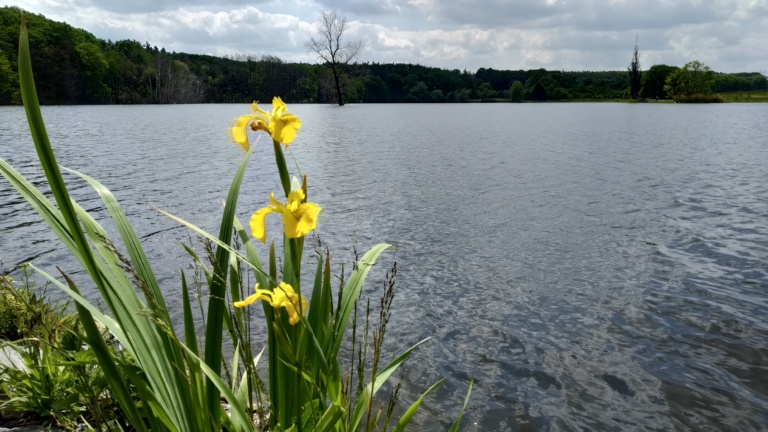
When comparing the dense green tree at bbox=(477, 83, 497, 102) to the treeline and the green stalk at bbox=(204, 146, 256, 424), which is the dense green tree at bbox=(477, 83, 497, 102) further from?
the green stalk at bbox=(204, 146, 256, 424)

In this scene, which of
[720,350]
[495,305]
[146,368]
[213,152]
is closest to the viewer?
[146,368]

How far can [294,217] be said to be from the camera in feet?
5.64

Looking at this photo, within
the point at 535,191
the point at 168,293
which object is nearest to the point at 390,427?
the point at 168,293

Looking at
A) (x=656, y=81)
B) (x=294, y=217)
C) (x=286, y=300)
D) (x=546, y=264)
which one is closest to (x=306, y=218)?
(x=294, y=217)

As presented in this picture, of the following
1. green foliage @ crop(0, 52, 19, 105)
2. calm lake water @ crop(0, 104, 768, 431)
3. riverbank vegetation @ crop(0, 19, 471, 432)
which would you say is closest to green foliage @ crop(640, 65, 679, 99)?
calm lake water @ crop(0, 104, 768, 431)

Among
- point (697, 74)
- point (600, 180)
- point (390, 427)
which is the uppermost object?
point (697, 74)

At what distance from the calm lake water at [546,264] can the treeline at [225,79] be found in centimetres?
8166

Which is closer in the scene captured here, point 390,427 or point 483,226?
point 390,427

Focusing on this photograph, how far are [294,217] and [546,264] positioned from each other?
6389mm

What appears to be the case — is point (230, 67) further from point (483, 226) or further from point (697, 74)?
point (483, 226)

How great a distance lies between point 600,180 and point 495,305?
9.64 metres

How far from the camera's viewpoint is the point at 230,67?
121 meters

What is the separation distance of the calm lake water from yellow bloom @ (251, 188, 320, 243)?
9.38ft

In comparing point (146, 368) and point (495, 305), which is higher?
point (146, 368)
